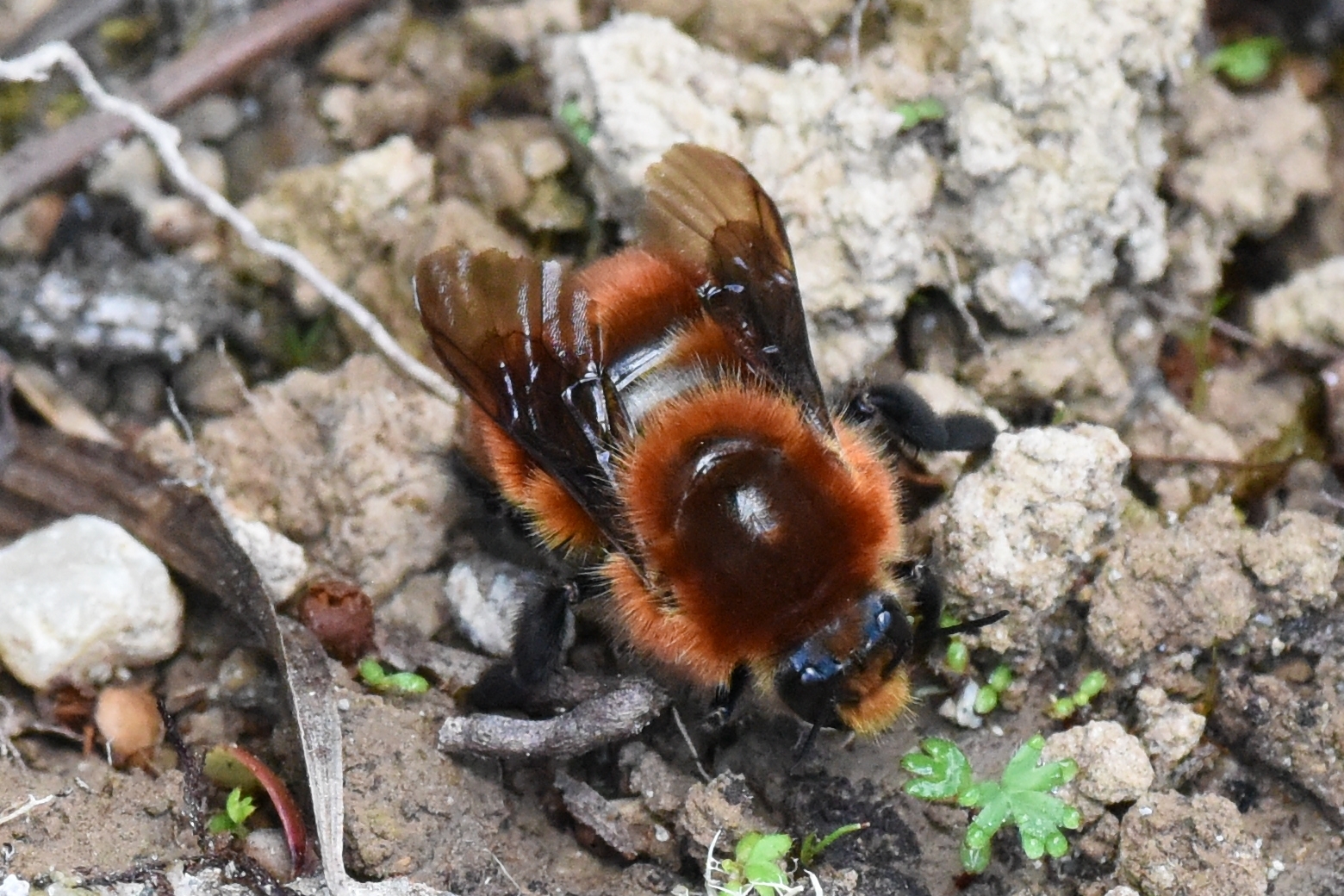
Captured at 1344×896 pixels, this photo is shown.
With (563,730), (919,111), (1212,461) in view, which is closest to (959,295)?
(919,111)

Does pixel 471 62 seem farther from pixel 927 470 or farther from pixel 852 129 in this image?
pixel 927 470

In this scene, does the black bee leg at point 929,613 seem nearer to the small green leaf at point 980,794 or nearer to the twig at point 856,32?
the small green leaf at point 980,794

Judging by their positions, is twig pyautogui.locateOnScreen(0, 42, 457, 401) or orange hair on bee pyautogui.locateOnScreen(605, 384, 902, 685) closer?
orange hair on bee pyautogui.locateOnScreen(605, 384, 902, 685)

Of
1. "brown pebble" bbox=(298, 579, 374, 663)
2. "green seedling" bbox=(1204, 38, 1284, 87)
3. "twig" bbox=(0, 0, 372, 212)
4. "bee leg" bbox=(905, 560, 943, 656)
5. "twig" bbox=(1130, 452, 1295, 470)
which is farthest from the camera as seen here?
"green seedling" bbox=(1204, 38, 1284, 87)

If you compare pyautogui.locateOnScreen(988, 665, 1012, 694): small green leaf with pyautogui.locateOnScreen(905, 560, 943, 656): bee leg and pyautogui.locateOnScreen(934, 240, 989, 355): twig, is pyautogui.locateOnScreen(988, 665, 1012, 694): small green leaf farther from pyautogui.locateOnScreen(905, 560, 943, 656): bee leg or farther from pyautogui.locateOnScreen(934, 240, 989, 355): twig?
pyautogui.locateOnScreen(934, 240, 989, 355): twig

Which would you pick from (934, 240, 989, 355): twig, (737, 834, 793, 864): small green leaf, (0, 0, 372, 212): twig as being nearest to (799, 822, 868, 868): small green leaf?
(737, 834, 793, 864): small green leaf

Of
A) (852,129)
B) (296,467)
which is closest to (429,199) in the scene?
(296,467)

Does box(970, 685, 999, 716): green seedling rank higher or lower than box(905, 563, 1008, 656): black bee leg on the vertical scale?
lower
